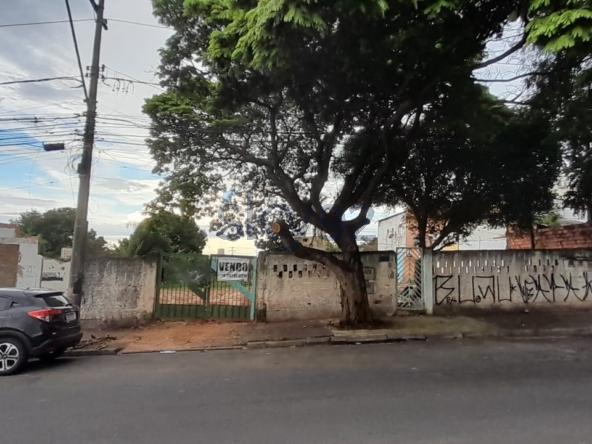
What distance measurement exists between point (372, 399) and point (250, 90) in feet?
21.4

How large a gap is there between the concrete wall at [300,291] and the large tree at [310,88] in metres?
1.35

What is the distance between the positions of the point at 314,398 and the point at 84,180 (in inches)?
313

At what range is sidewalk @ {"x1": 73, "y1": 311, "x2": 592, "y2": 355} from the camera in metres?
10.2

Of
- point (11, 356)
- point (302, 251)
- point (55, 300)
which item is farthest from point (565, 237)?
point (11, 356)

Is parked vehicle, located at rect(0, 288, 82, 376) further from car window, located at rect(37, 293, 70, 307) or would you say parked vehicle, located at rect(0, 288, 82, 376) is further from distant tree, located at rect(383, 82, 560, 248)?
distant tree, located at rect(383, 82, 560, 248)

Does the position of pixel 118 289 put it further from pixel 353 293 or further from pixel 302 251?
pixel 353 293

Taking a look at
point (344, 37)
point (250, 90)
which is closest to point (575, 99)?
point (344, 37)

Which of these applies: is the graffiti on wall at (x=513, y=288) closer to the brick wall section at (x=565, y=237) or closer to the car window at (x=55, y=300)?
the brick wall section at (x=565, y=237)

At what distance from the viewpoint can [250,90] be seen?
9.56 meters

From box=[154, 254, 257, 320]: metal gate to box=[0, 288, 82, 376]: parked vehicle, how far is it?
159 inches

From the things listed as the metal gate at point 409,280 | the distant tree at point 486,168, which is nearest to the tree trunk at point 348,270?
the metal gate at point 409,280

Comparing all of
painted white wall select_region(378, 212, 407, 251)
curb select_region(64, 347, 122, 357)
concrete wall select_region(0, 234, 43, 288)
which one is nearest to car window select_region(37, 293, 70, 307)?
curb select_region(64, 347, 122, 357)

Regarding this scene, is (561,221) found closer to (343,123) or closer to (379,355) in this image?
(343,123)

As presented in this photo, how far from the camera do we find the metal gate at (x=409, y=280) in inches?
512
